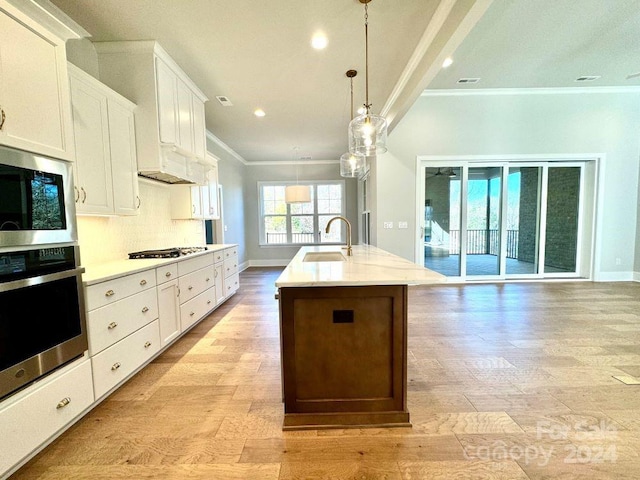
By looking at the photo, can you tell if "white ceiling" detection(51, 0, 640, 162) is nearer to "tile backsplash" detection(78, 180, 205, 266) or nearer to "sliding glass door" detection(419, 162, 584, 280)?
"sliding glass door" detection(419, 162, 584, 280)

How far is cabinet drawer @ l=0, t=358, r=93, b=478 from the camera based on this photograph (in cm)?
127

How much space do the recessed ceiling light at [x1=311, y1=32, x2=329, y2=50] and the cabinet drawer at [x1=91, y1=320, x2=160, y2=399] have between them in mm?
3016

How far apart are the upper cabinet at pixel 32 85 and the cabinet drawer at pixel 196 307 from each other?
5.98 feet

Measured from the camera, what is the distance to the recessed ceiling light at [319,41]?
253cm

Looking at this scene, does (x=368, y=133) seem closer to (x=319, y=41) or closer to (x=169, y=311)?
(x=319, y=41)

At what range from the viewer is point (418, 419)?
1682mm

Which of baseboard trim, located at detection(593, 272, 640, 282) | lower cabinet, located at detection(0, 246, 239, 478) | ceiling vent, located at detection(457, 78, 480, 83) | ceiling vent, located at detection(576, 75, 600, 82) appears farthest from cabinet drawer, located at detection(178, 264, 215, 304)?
baseboard trim, located at detection(593, 272, 640, 282)

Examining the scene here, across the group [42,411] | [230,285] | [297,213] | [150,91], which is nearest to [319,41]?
[150,91]

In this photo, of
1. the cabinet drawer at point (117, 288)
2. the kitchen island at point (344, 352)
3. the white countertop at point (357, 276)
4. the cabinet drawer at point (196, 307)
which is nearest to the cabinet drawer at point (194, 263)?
the cabinet drawer at point (196, 307)

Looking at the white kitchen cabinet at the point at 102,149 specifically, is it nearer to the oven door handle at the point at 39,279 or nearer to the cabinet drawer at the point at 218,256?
the oven door handle at the point at 39,279

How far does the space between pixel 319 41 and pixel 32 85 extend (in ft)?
7.25

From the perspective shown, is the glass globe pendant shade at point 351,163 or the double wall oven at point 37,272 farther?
the glass globe pendant shade at point 351,163

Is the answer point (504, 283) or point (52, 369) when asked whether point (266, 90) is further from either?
point (504, 283)

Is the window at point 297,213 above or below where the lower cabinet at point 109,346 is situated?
above
